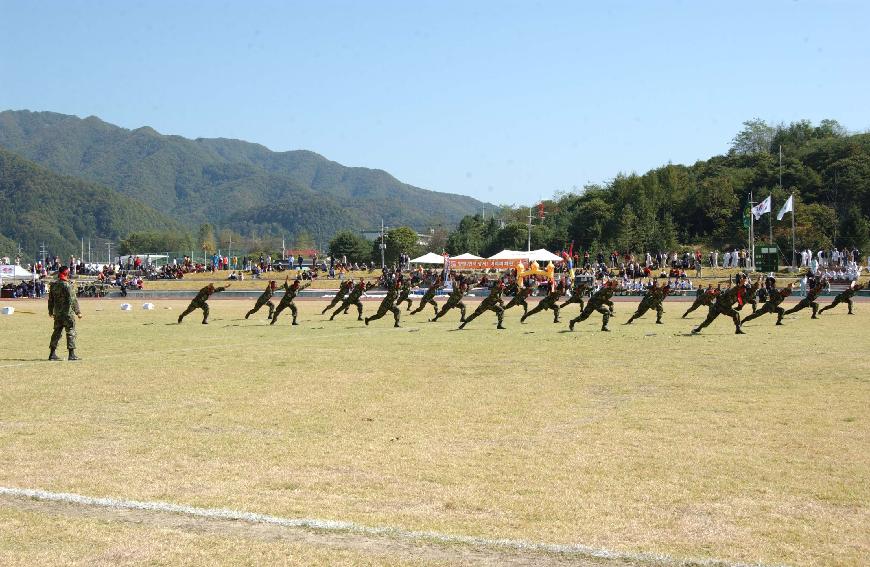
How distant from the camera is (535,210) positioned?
14550cm

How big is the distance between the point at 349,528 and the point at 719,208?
293 feet

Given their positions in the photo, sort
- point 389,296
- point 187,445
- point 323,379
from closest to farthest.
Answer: point 187,445 < point 323,379 < point 389,296

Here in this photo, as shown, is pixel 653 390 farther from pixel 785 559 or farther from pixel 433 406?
pixel 785 559

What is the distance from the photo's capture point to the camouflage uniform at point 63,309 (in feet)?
64.0

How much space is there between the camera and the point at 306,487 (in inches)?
341

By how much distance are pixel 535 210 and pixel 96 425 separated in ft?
445

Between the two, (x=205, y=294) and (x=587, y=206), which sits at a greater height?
(x=587, y=206)

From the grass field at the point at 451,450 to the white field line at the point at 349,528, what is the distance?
13cm

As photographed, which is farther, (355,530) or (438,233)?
(438,233)

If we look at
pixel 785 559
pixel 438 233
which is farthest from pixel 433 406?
pixel 438 233

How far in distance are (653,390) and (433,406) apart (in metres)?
3.79

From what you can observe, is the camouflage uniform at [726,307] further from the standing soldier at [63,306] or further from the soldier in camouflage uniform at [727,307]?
the standing soldier at [63,306]

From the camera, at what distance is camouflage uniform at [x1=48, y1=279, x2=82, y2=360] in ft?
64.0

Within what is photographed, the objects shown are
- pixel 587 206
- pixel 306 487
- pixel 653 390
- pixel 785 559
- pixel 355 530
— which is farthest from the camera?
pixel 587 206
